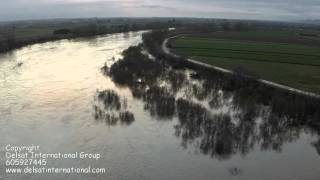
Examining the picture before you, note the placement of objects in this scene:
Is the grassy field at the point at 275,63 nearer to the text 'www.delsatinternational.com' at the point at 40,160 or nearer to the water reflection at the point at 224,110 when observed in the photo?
the water reflection at the point at 224,110

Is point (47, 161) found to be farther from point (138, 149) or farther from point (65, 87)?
point (65, 87)

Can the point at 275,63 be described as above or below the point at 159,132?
above

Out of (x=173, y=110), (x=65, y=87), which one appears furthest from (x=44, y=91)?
(x=173, y=110)

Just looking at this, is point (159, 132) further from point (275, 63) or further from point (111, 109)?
point (275, 63)

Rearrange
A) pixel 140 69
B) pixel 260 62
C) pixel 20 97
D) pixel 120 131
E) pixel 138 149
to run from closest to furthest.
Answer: pixel 138 149 → pixel 120 131 → pixel 20 97 → pixel 140 69 → pixel 260 62

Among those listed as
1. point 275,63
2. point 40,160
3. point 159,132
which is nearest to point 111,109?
point 159,132

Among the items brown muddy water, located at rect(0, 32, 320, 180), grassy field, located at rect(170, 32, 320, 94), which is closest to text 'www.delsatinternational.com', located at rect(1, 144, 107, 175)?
brown muddy water, located at rect(0, 32, 320, 180)
